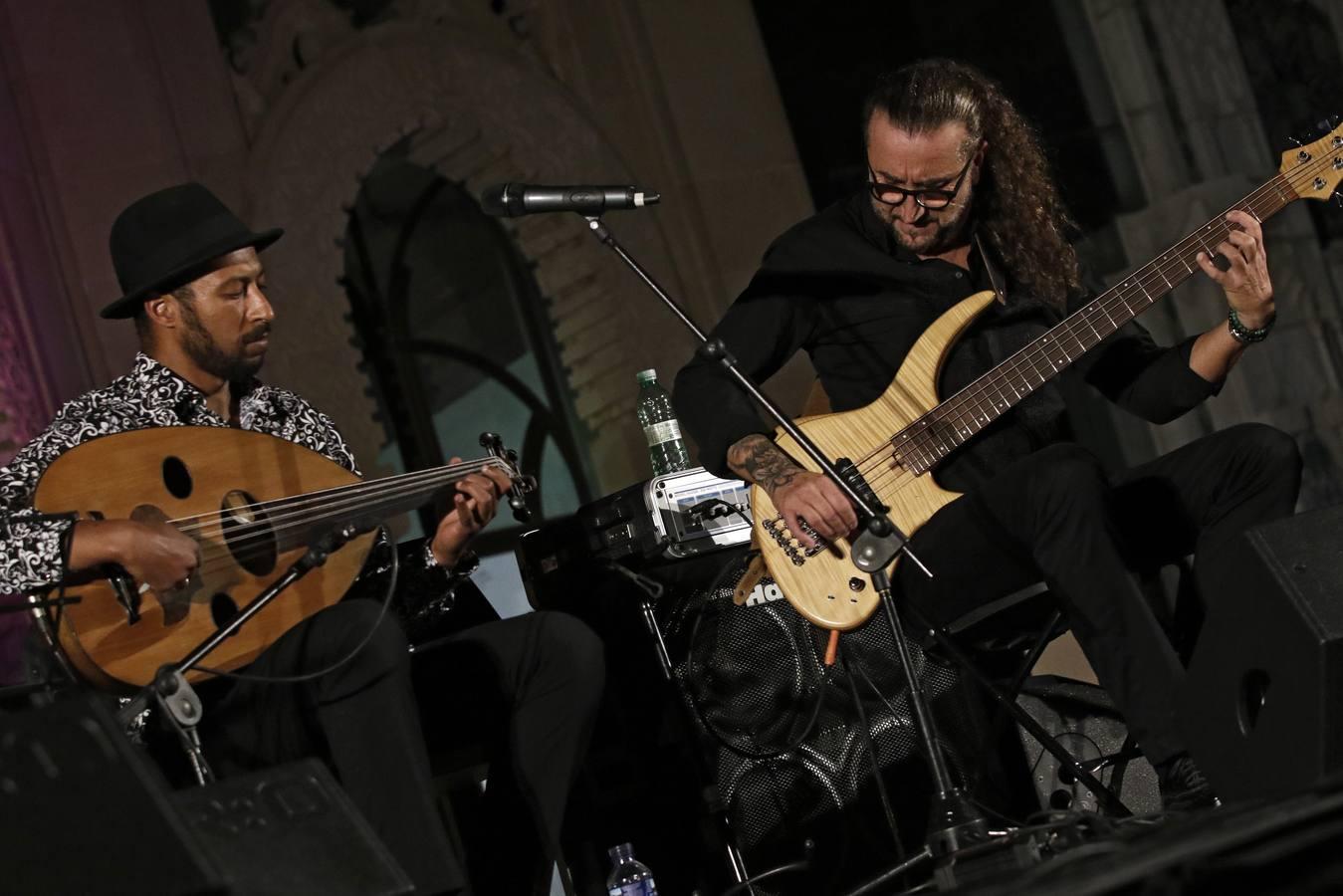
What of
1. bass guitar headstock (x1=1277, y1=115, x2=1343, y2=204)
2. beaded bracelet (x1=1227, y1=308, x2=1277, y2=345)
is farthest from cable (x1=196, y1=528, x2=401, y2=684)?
bass guitar headstock (x1=1277, y1=115, x2=1343, y2=204)

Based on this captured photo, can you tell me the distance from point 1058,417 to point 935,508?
428mm

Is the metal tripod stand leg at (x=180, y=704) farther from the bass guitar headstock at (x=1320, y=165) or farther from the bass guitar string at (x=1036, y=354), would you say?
the bass guitar headstock at (x=1320, y=165)

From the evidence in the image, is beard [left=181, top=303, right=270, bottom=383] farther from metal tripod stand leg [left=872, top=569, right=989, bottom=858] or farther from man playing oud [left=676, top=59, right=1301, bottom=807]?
metal tripod stand leg [left=872, top=569, right=989, bottom=858]

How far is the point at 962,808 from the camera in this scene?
2.28m

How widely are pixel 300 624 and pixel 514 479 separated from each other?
59 cm

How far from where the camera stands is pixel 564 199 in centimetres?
266

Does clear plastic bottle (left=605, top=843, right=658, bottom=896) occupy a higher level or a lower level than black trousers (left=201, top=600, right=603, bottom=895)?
lower

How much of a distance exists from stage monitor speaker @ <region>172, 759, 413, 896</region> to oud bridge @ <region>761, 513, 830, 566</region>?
122 cm

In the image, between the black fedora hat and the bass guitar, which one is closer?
the bass guitar

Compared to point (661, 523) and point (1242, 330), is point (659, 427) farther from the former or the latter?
point (1242, 330)

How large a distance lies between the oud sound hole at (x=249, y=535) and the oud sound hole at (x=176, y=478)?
70 millimetres

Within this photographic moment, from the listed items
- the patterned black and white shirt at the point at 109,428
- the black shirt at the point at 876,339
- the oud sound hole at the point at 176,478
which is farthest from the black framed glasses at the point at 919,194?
the oud sound hole at the point at 176,478

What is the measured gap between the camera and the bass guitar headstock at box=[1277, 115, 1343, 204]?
3.22 meters

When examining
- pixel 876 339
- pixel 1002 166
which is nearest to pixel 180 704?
pixel 876 339
